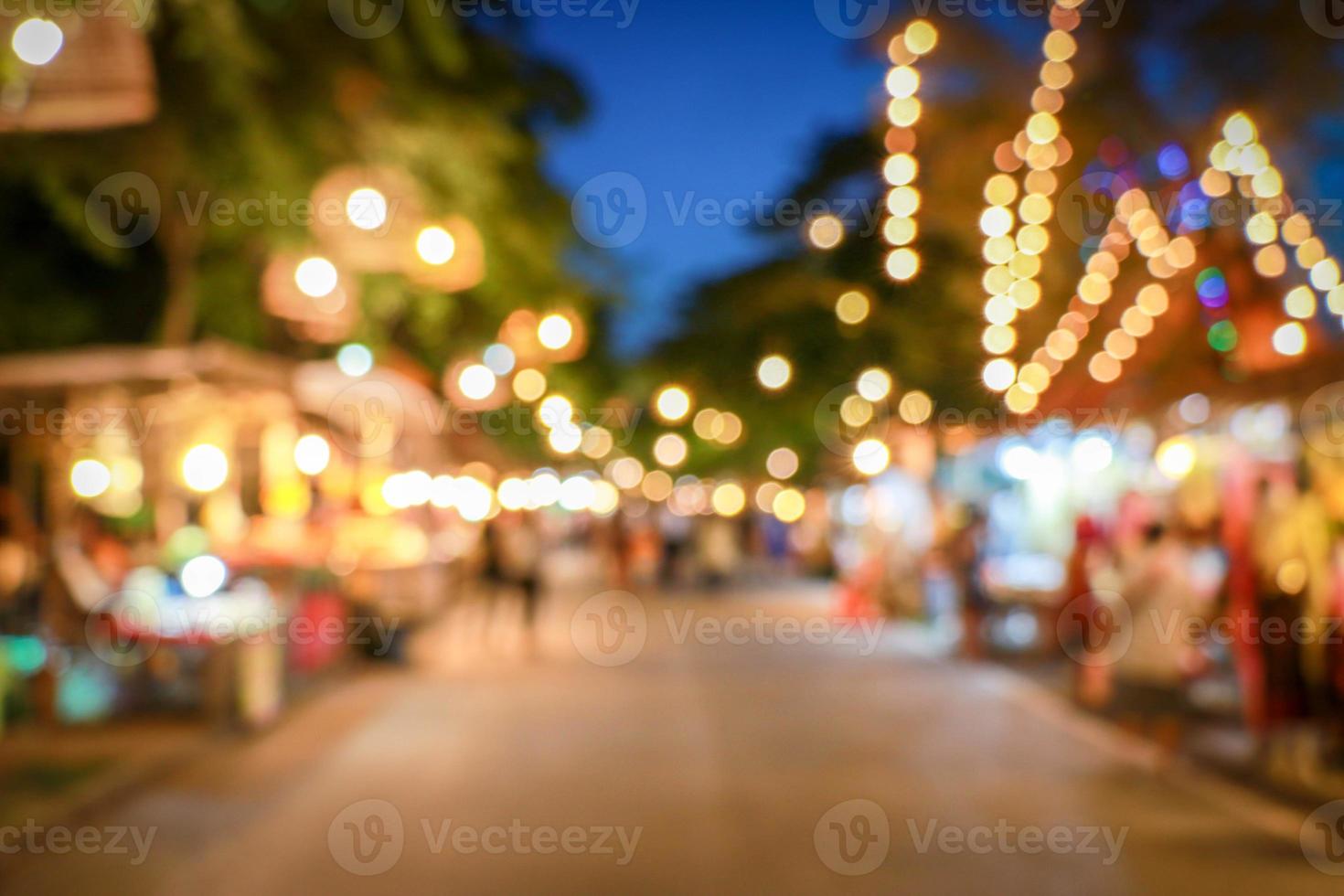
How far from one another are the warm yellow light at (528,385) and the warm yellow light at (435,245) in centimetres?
1628

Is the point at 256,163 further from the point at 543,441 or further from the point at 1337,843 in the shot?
the point at 543,441

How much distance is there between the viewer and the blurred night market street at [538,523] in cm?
827

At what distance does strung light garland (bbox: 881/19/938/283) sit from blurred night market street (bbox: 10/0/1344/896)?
6cm

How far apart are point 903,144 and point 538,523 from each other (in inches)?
366

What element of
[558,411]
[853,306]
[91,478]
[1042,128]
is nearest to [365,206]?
[91,478]

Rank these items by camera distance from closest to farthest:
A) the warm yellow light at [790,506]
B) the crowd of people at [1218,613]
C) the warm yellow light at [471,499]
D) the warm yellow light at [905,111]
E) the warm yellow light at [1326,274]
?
the crowd of people at [1218,613], the warm yellow light at [1326,274], the warm yellow light at [905,111], the warm yellow light at [471,499], the warm yellow light at [790,506]

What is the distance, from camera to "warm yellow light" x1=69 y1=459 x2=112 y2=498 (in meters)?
15.8

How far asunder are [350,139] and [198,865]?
7.74 meters

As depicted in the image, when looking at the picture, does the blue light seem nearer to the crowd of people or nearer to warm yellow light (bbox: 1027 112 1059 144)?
warm yellow light (bbox: 1027 112 1059 144)

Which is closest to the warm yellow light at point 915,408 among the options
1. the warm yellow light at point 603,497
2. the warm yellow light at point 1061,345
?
the warm yellow light at point 1061,345

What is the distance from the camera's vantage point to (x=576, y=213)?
952 inches

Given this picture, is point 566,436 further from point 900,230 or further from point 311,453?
point 900,230

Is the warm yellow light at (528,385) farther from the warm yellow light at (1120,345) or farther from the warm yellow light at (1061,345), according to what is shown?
the warm yellow light at (1120,345)

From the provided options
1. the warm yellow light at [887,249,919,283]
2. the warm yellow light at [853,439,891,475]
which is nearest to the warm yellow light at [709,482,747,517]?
the warm yellow light at [853,439,891,475]
